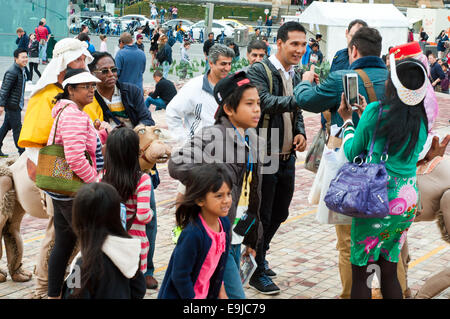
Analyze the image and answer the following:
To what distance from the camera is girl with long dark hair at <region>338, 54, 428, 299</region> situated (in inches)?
176

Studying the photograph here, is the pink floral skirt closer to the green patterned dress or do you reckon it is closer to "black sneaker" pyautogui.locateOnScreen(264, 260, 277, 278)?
the green patterned dress

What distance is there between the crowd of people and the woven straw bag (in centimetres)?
4

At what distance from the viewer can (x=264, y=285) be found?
614cm

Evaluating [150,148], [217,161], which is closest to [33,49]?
[150,148]

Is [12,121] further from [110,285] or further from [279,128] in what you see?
[110,285]

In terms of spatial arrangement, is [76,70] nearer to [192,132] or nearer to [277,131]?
[192,132]

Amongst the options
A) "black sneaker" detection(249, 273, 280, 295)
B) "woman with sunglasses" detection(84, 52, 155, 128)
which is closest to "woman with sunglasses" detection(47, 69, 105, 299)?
"woman with sunglasses" detection(84, 52, 155, 128)

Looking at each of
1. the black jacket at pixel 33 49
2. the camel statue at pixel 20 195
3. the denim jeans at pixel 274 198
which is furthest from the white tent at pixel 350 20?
the camel statue at pixel 20 195

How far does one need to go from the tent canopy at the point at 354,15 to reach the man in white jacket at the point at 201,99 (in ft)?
66.0

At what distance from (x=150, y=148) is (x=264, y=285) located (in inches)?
65.4

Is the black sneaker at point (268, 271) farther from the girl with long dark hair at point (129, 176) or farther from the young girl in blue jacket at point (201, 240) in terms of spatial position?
the young girl in blue jacket at point (201, 240)

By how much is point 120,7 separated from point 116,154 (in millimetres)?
66070

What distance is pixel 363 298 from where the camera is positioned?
187 inches

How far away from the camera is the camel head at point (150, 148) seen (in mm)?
5570
